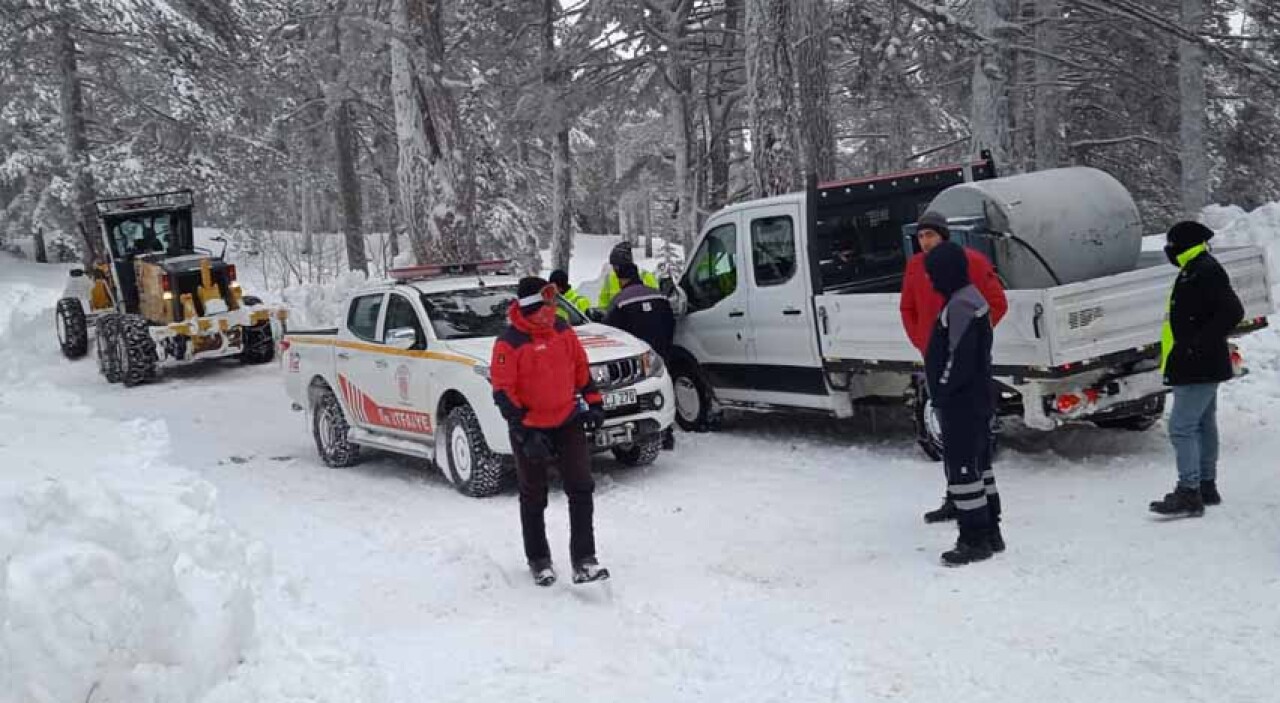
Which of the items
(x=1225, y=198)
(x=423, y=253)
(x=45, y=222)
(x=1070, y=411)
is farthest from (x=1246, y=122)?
(x=45, y=222)

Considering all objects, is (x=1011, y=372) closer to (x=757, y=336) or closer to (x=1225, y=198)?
(x=757, y=336)

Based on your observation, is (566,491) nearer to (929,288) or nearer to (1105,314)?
(929,288)

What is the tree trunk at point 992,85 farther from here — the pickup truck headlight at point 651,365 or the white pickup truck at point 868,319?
the pickup truck headlight at point 651,365

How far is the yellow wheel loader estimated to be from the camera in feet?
57.4

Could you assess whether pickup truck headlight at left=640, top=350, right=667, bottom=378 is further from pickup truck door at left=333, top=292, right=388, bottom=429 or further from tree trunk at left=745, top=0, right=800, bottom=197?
tree trunk at left=745, top=0, right=800, bottom=197

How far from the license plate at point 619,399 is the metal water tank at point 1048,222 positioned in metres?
2.92

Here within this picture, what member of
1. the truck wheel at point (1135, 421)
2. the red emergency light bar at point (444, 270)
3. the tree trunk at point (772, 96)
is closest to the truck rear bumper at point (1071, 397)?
the truck wheel at point (1135, 421)

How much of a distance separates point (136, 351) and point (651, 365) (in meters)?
10.8

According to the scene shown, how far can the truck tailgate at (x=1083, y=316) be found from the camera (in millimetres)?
7879

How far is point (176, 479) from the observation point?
8414 millimetres

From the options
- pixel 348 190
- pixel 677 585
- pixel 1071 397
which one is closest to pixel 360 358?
pixel 677 585

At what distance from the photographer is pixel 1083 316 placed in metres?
7.97

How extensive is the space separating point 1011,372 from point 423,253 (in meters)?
9.65

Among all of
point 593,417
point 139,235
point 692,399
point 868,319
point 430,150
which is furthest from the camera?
point 139,235
